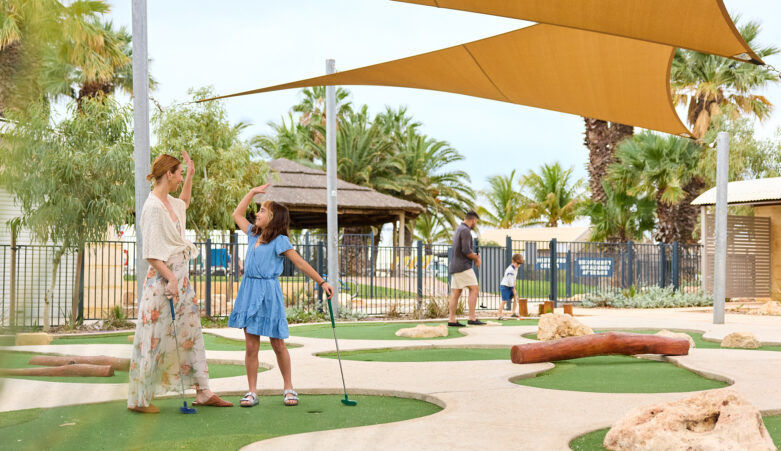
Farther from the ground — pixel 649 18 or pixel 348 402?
pixel 649 18

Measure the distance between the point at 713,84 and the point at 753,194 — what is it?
28.1ft

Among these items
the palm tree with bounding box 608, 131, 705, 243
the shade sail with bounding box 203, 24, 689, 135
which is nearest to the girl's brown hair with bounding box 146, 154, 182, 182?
the shade sail with bounding box 203, 24, 689, 135

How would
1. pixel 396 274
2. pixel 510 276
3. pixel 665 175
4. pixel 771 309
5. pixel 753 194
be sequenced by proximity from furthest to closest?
pixel 665 175, pixel 396 274, pixel 753 194, pixel 771 309, pixel 510 276

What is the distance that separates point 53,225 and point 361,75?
7.05 m

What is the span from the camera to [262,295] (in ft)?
18.3

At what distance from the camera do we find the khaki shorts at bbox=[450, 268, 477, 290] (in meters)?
12.1

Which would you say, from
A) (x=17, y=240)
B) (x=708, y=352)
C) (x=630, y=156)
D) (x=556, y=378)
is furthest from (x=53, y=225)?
(x=630, y=156)

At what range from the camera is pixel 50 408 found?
2.39ft

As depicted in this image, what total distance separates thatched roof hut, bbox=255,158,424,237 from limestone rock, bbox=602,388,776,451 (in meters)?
22.0

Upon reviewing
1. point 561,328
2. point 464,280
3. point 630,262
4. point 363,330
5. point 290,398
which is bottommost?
point 363,330

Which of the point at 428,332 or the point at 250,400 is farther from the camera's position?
the point at 428,332

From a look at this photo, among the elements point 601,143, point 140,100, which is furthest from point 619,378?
point 601,143

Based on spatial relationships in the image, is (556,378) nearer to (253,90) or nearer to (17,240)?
(253,90)

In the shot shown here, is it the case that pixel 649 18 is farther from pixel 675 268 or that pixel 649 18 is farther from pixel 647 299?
pixel 675 268
